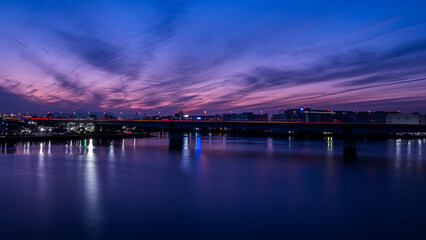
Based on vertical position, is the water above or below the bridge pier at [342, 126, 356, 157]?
below

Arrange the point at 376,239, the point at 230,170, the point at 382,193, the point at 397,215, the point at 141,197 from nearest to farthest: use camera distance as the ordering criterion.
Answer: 1. the point at 376,239
2. the point at 397,215
3. the point at 141,197
4. the point at 382,193
5. the point at 230,170

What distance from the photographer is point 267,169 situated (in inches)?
1499

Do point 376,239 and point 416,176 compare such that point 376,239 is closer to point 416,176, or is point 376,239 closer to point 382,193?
point 382,193

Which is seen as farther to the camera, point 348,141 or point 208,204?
point 348,141

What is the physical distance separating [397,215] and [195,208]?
12017 mm

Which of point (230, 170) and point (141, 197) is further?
point (230, 170)

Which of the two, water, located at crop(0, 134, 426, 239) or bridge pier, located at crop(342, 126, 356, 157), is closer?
water, located at crop(0, 134, 426, 239)

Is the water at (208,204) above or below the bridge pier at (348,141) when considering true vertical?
below

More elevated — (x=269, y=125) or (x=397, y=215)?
(x=269, y=125)

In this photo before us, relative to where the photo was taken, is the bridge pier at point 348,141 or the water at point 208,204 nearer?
the water at point 208,204

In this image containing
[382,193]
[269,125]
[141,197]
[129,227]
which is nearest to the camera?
[129,227]

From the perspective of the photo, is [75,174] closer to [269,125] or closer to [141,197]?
[141,197]

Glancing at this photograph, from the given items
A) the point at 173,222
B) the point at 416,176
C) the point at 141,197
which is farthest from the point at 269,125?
the point at 173,222

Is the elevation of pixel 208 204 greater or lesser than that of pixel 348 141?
lesser
